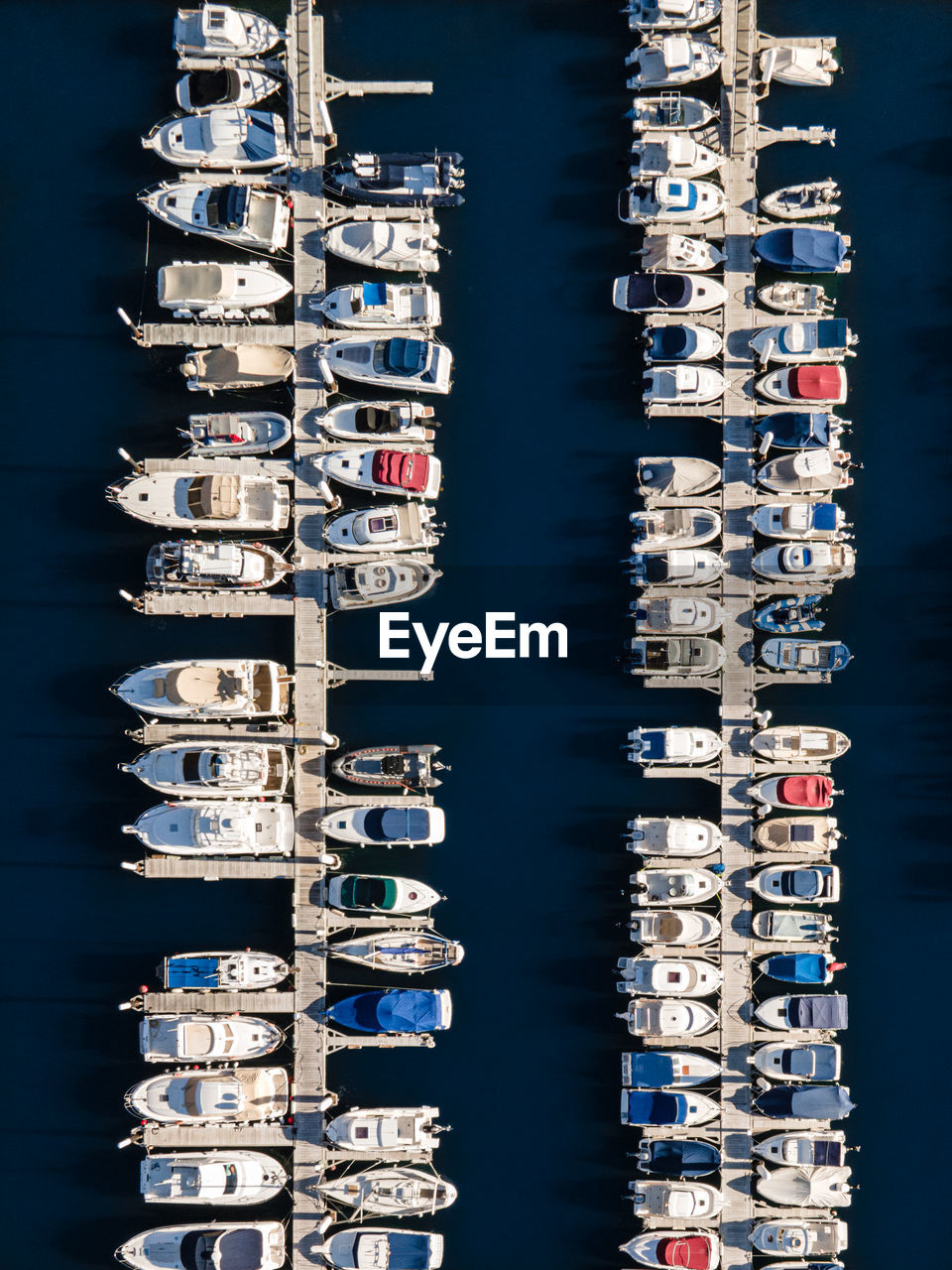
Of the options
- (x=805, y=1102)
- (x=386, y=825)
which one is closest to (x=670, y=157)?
(x=386, y=825)

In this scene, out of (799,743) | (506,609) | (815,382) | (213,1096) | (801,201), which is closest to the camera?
(213,1096)

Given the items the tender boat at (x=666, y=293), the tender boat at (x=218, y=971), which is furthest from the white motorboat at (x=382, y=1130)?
the tender boat at (x=666, y=293)

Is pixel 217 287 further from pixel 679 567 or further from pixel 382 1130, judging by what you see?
pixel 382 1130

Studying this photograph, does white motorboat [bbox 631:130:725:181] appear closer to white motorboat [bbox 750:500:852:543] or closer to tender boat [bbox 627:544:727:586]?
white motorboat [bbox 750:500:852:543]

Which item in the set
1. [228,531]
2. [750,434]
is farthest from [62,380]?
[750,434]

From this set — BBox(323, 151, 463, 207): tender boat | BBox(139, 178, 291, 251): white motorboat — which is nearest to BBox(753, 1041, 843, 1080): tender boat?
BBox(323, 151, 463, 207): tender boat

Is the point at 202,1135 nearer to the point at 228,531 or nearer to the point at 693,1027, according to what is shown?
the point at 693,1027
